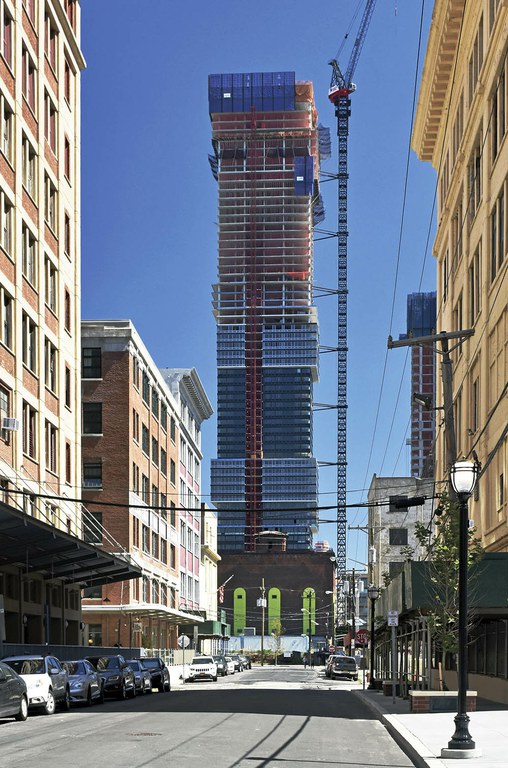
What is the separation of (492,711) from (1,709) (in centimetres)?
1241

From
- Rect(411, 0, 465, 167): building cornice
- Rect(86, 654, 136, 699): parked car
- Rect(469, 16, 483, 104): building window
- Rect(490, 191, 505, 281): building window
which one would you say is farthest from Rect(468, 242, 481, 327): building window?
Rect(86, 654, 136, 699): parked car

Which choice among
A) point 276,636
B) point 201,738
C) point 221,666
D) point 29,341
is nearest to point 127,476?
point 221,666

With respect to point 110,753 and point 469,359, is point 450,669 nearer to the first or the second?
point 469,359

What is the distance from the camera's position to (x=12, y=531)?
3728cm

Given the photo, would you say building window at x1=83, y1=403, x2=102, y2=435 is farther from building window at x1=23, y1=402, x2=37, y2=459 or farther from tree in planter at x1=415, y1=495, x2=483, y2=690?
tree in planter at x1=415, y1=495, x2=483, y2=690

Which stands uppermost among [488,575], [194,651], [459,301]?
[459,301]

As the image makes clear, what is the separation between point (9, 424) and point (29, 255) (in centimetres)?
943

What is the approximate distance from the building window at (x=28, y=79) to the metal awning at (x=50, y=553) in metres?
19.4

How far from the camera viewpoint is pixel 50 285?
55.9 metres

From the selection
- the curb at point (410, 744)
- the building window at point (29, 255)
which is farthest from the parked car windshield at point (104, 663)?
the building window at point (29, 255)

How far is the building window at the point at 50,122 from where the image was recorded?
5569 centimetres

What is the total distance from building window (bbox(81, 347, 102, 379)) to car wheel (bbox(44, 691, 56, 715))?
1745 inches

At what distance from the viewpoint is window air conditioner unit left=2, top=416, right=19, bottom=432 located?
149 ft

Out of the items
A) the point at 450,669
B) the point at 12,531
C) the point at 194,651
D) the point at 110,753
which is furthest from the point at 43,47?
the point at 194,651
